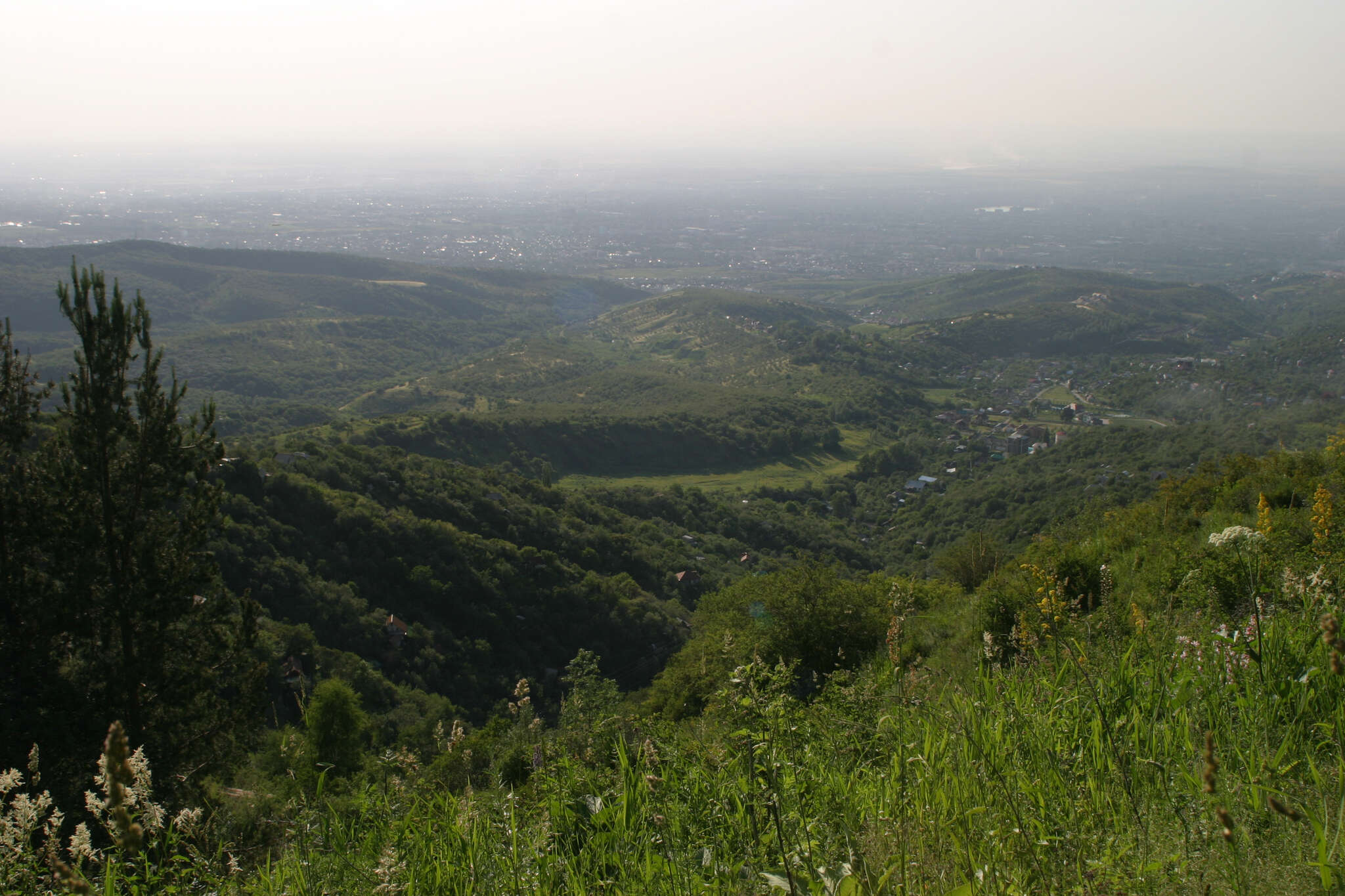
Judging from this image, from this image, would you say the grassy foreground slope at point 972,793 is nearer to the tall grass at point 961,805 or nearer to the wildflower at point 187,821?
the tall grass at point 961,805

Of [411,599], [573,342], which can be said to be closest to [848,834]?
[411,599]

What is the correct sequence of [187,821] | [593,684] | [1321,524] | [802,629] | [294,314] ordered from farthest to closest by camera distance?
1. [294,314]
2. [802,629]
3. [593,684]
4. [1321,524]
5. [187,821]

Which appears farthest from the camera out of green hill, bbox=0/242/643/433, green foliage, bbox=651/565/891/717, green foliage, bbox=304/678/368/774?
green hill, bbox=0/242/643/433

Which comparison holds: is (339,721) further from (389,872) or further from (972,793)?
(972,793)

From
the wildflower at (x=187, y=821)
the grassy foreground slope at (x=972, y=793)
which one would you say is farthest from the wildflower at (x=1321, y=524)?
the wildflower at (x=187, y=821)

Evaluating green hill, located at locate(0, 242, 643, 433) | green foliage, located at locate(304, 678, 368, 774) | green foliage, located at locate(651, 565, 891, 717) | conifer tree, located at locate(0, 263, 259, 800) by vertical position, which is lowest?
green foliage, located at locate(304, 678, 368, 774)

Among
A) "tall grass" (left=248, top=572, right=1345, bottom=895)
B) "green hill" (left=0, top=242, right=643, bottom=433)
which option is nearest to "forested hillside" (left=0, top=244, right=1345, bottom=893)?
"tall grass" (left=248, top=572, right=1345, bottom=895)

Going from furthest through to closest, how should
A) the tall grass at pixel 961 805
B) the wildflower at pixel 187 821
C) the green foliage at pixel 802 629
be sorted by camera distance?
the green foliage at pixel 802 629 < the wildflower at pixel 187 821 < the tall grass at pixel 961 805

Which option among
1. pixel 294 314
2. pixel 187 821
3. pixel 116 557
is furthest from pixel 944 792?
pixel 294 314

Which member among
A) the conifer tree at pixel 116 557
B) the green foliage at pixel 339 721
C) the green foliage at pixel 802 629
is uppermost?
the conifer tree at pixel 116 557

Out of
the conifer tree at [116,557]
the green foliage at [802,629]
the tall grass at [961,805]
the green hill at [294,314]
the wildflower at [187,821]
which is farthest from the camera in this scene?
the green hill at [294,314]

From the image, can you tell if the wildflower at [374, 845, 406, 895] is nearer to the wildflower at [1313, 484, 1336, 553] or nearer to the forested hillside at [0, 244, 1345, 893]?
the forested hillside at [0, 244, 1345, 893]

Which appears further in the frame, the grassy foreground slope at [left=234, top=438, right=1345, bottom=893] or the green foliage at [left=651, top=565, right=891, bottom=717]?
the green foliage at [left=651, top=565, right=891, bottom=717]
